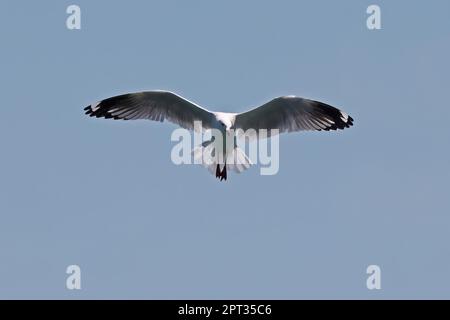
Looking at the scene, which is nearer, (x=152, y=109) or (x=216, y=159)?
(x=216, y=159)

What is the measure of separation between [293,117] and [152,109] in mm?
1496

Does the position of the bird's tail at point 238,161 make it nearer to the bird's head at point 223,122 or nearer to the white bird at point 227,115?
the white bird at point 227,115

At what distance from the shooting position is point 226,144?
12523 millimetres

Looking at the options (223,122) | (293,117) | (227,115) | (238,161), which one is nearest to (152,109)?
(227,115)

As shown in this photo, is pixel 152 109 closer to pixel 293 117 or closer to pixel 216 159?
pixel 216 159

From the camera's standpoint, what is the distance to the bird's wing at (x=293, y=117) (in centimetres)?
1281

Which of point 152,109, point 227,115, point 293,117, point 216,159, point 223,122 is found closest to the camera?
point 223,122

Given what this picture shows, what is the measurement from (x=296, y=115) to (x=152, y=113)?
1.53 meters

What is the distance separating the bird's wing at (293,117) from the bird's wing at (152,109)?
1.55 feet

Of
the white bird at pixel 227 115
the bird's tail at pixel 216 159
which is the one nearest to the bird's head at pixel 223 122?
the white bird at pixel 227 115

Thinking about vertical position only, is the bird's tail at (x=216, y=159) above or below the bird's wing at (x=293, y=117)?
below

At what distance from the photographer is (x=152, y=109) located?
13.1 m

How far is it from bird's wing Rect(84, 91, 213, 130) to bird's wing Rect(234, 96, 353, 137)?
1.55 feet
